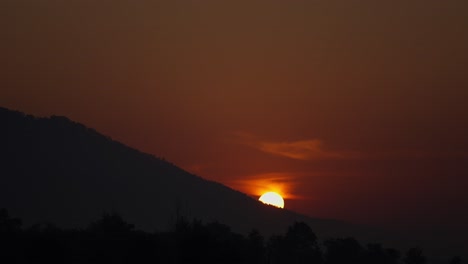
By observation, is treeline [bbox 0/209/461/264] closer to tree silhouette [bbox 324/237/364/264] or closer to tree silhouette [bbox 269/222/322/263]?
tree silhouette [bbox 269/222/322/263]

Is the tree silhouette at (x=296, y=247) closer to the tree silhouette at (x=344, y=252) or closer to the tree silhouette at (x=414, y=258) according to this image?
the tree silhouette at (x=344, y=252)

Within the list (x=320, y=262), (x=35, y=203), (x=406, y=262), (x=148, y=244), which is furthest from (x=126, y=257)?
(x=35, y=203)

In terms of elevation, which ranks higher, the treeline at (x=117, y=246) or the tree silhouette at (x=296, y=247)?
the tree silhouette at (x=296, y=247)

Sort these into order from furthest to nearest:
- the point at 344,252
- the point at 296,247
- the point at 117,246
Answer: the point at 344,252, the point at 296,247, the point at 117,246

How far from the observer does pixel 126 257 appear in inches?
2176

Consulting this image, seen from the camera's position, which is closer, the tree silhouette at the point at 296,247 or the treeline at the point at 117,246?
the treeline at the point at 117,246

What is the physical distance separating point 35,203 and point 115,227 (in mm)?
135922

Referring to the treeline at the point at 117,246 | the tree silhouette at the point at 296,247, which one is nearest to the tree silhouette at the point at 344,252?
the tree silhouette at the point at 296,247

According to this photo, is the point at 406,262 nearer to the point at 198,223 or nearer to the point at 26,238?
the point at 198,223

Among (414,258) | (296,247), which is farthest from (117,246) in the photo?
(414,258)

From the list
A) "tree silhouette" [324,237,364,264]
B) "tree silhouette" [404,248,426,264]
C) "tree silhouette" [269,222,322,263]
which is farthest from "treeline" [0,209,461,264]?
"tree silhouette" [404,248,426,264]

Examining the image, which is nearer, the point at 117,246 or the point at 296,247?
the point at 117,246

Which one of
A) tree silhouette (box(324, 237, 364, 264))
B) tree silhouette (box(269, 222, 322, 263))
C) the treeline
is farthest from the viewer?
tree silhouette (box(324, 237, 364, 264))

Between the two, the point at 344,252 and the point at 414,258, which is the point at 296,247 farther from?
the point at 414,258
